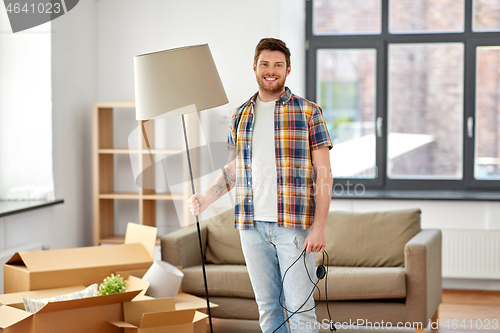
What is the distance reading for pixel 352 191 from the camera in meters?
4.26

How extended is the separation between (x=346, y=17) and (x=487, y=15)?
109 centimetres

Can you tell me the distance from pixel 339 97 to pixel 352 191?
82cm

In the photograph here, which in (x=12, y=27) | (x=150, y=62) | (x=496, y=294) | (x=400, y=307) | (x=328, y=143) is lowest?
(x=496, y=294)

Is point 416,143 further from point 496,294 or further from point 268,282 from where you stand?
point 268,282

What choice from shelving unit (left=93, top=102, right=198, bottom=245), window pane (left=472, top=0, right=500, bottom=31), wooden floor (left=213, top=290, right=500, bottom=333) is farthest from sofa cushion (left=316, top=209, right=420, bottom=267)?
window pane (left=472, top=0, right=500, bottom=31)

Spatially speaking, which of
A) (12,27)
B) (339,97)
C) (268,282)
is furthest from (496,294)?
(12,27)

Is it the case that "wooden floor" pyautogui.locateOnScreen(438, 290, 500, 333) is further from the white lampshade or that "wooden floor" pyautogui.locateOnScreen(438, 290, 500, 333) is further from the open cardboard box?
the white lampshade

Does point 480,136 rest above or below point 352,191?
above

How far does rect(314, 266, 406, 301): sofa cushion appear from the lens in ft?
8.84

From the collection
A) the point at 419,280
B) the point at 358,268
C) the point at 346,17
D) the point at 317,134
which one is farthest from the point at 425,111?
the point at 317,134

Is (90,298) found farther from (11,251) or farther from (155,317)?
(11,251)

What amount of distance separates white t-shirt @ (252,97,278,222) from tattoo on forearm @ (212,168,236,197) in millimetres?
110

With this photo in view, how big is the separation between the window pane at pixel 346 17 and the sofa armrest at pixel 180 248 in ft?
7.50

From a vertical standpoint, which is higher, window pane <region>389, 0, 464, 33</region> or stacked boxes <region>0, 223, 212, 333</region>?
window pane <region>389, 0, 464, 33</region>
